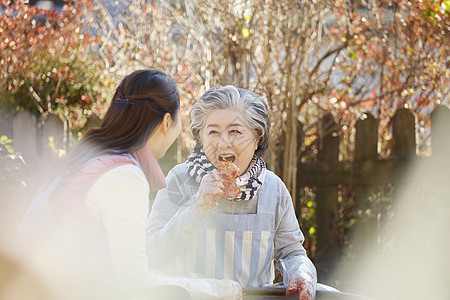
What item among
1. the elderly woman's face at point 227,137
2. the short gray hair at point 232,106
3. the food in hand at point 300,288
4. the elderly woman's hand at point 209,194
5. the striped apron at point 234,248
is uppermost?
the short gray hair at point 232,106

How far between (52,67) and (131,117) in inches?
177

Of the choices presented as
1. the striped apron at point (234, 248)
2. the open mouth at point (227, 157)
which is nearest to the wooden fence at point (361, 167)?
the striped apron at point (234, 248)

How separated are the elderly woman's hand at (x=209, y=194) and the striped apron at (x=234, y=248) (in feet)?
1.23

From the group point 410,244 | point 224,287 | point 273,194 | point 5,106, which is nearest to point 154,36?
point 5,106

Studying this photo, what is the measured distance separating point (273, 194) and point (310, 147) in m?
2.69

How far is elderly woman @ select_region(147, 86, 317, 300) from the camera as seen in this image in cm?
244

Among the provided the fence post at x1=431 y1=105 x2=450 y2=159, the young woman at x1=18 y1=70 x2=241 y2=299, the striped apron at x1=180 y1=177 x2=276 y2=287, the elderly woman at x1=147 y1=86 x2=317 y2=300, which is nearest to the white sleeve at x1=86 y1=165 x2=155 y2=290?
the young woman at x1=18 y1=70 x2=241 y2=299

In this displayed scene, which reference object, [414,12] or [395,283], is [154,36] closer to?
[414,12]

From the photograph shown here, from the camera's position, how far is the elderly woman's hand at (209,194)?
210cm

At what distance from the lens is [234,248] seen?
2.49 meters

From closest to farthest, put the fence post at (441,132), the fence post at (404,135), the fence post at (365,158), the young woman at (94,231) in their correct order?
the young woman at (94,231) → the fence post at (441,132) → the fence post at (404,135) → the fence post at (365,158)

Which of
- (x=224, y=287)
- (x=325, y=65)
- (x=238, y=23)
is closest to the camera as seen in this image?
(x=224, y=287)

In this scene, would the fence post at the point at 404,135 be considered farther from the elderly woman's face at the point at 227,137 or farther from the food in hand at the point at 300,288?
the food in hand at the point at 300,288

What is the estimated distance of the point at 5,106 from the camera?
6.04 meters
